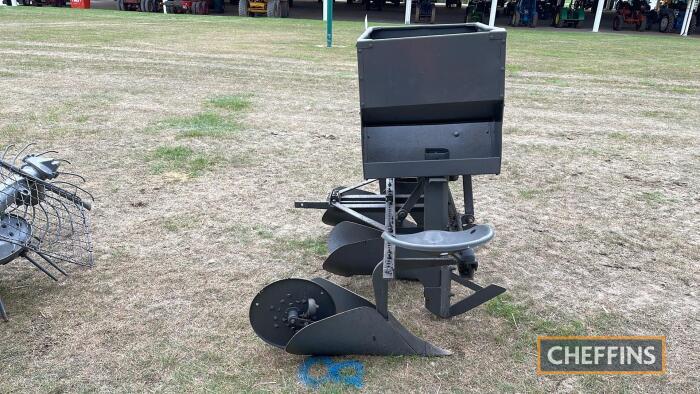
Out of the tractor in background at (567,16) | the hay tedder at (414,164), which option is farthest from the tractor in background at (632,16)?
the hay tedder at (414,164)

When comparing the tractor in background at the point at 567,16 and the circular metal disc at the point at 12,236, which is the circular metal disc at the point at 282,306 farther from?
the tractor in background at the point at 567,16

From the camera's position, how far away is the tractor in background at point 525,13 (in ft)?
95.6

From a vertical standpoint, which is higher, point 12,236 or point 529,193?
point 12,236

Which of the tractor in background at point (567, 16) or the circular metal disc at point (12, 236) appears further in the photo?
the tractor in background at point (567, 16)

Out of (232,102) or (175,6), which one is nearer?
(232,102)

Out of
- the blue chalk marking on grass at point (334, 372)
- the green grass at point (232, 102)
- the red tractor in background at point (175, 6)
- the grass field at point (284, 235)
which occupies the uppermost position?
the red tractor in background at point (175, 6)

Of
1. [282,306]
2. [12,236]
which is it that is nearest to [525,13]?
[282,306]

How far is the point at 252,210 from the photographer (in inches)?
176

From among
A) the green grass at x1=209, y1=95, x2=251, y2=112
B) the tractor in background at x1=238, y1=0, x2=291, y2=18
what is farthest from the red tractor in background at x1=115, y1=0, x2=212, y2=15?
the green grass at x1=209, y1=95, x2=251, y2=112

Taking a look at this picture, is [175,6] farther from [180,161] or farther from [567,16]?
[180,161]

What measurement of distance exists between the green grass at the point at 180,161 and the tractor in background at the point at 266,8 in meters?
25.1

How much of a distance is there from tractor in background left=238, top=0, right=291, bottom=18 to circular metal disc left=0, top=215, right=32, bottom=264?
1102 inches

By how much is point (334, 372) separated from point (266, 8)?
29431 mm

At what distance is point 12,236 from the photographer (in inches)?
118
